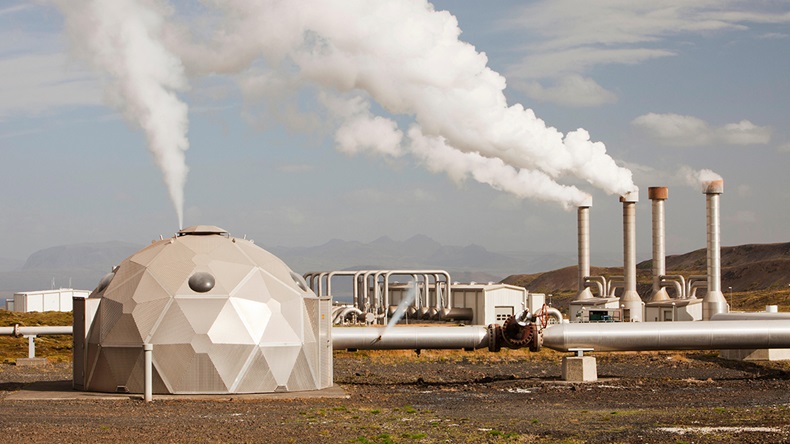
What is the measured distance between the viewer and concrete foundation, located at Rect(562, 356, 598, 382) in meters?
35.9

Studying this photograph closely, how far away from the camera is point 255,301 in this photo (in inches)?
1232

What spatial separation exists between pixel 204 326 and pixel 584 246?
219 feet

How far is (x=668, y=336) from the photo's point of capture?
36.2 m

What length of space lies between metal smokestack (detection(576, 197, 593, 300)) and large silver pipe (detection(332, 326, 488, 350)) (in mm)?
54532

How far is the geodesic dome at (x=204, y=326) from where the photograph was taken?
30234 millimetres

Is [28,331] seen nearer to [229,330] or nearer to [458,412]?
[229,330]

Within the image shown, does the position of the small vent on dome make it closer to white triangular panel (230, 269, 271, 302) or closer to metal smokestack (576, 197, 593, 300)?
white triangular panel (230, 269, 271, 302)

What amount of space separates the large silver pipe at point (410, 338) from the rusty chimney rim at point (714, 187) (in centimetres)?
5061

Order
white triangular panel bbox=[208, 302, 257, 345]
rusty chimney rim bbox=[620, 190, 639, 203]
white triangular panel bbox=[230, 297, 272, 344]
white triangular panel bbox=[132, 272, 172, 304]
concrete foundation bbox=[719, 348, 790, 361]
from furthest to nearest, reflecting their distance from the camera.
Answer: rusty chimney rim bbox=[620, 190, 639, 203], concrete foundation bbox=[719, 348, 790, 361], white triangular panel bbox=[132, 272, 172, 304], white triangular panel bbox=[230, 297, 272, 344], white triangular panel bbox=[208, 302, 257, 345]

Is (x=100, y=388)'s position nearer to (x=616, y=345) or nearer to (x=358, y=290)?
(x=616, y=345)

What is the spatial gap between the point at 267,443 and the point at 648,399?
13.8 meters

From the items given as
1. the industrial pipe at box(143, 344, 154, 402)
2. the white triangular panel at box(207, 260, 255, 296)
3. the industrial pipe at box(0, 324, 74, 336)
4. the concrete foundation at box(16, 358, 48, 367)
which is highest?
the white triangular panel at box(207, 260, 255, 296)

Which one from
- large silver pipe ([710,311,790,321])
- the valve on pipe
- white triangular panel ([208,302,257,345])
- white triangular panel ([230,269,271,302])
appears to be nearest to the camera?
white triangular panel ([208,302,257,345])

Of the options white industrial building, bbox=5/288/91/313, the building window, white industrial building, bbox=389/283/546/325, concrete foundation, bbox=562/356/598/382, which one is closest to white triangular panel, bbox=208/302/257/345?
concrete foundation, bbox=562/356/598/382
